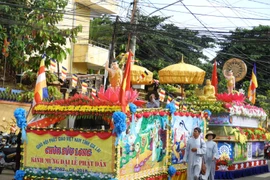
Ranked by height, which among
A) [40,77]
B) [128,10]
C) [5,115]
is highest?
[128,10]

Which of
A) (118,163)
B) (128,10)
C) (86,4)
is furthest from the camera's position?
(86,4)

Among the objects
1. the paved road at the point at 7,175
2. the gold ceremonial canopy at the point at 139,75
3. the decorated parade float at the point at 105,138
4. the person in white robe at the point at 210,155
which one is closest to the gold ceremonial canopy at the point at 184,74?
the gold ceremonial canopy at the point at 139,75

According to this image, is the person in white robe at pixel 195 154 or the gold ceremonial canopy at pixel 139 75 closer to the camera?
the person in white robe at pixel 195 154

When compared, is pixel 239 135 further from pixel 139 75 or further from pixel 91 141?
pixel 91 141

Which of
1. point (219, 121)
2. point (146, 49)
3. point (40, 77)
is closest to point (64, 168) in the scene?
point (40, 77)

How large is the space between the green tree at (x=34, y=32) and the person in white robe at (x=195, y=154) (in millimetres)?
7047

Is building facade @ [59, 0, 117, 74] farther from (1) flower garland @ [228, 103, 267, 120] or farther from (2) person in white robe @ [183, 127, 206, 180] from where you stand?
(2) person in white robe @ [183, 127, 206, 180]

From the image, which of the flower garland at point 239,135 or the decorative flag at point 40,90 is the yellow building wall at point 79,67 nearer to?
the flower garland at point 239,135

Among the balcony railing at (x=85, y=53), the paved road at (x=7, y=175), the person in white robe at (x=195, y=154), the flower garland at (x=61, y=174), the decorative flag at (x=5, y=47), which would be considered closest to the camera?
the flower garland at (x=61, y=174)

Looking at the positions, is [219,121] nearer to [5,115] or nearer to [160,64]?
[5,115]

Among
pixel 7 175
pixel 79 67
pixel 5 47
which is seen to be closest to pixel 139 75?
pixel 5 47

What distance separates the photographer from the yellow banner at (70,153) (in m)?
9.75

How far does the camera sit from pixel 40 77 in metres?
11.6

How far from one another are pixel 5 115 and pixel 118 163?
12.0m
